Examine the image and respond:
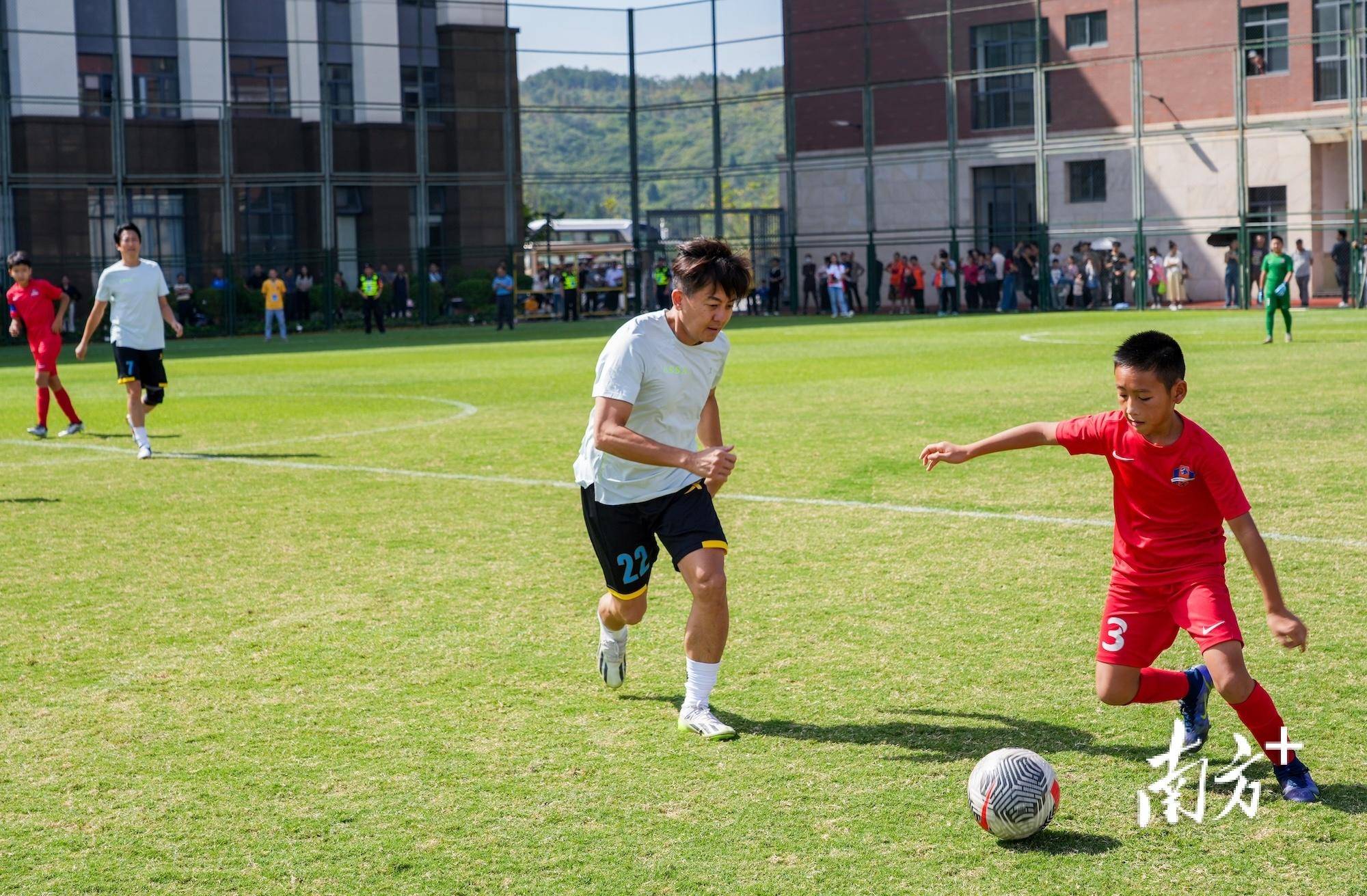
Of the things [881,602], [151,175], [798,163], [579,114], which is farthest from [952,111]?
[881,602]

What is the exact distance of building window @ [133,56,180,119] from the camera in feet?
150

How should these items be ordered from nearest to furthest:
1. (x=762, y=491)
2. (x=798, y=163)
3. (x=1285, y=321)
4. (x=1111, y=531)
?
(x=1111, y=531), (x=762, y=491), (x=1285, y=321), (x=798, y=163)

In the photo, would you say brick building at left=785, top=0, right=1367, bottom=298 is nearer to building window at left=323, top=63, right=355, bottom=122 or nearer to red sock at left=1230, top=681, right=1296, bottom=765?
building window at left=323, top=63, right=355, bottom=122

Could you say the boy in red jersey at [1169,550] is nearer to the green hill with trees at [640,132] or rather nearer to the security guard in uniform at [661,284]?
the security guard in uniform at [661,284]

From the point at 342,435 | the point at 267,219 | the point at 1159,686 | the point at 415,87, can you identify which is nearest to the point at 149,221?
the point at 267,219

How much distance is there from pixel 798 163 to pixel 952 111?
6.17m

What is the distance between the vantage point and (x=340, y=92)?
48156 millimetres

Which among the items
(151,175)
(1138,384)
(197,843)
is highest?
(151,175)

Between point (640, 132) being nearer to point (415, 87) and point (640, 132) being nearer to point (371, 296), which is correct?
point (415, 87)

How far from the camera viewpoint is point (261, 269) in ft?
152

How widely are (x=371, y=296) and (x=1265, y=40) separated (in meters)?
25.9

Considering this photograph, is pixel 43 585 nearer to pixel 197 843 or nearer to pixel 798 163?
pixel 197 843

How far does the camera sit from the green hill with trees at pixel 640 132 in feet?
167

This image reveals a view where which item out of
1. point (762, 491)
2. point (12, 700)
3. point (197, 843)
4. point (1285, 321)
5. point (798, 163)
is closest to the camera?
Result: point (197, 843)
